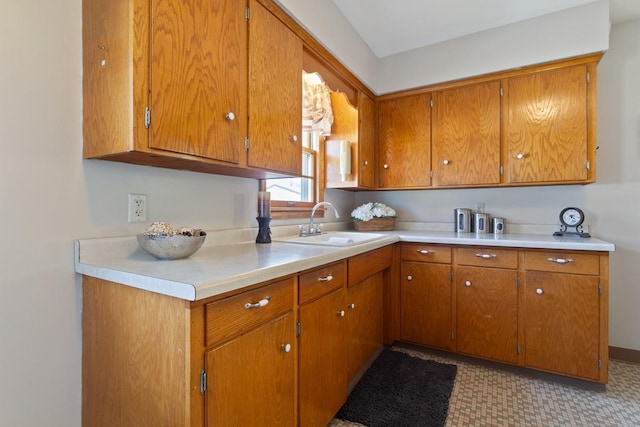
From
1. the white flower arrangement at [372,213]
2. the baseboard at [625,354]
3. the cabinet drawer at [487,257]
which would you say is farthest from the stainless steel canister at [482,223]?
the baseboard at [625,354]

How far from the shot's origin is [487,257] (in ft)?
6.88

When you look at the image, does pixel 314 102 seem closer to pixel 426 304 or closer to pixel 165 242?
pixel 165 242

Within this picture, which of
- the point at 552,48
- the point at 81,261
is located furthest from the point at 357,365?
the point at 552,48

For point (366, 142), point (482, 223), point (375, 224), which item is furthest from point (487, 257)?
point (366, 142)

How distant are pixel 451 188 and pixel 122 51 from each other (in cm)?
243

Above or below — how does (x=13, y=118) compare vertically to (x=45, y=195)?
above

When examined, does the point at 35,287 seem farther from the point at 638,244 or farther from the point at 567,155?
the point at 638,244

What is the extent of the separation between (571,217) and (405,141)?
4.48ft

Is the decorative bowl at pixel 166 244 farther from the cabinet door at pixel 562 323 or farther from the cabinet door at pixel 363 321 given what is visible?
the cabinet door at pixel 562 323

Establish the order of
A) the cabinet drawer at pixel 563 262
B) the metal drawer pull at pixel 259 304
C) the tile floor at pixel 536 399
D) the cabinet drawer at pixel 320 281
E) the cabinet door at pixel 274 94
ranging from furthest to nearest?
the cabinet drawer at pixel 563 262
the tile floor at pixel 536 399
the cabinet door at pixel 274 94
the cabinet drawer at pixel 320 281
the metal drawer pull at pixel 259 304

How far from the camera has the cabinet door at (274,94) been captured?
1448 mm

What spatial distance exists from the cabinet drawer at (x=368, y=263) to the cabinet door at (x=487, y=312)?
508 millimetres

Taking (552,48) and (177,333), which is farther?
(552,48)

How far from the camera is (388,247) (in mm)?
2264
